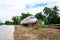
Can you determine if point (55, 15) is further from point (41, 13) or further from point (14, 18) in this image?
point (14, 18)

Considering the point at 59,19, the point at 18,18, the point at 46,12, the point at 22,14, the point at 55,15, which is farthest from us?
the point at 18,18

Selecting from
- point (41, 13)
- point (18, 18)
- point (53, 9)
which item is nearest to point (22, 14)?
point (18, 18)

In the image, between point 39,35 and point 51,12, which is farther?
point 51,12

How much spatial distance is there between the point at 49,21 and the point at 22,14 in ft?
83.8

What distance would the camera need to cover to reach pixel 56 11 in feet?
306

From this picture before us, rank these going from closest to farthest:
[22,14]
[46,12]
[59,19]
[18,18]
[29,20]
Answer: [29,20] → [59,19] → [46,12] → [22,14] → [18,18]

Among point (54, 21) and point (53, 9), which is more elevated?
point (53, 9)

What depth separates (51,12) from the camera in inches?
3725

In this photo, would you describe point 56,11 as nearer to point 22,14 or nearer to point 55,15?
point 55,15

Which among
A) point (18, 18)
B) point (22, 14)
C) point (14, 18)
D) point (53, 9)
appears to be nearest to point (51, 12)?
point (53, 9)

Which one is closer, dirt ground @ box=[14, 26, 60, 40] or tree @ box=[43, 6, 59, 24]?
dirt ground @ box=[14, 26, 60, 40]

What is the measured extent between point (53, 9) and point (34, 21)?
134 ft

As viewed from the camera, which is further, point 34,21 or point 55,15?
point 55,15

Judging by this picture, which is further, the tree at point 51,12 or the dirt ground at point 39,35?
the tree at point 51,12
